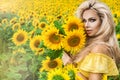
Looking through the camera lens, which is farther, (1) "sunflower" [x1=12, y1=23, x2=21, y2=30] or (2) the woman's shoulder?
(1) "sunflower" [x1=12, y1=23, x2=21, y2=30]

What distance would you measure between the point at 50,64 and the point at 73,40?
0.16 m

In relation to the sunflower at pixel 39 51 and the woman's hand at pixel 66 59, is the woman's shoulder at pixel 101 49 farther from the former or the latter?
the sunflower at pixel 39 51

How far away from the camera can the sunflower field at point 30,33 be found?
282cm

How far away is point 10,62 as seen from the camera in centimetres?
286

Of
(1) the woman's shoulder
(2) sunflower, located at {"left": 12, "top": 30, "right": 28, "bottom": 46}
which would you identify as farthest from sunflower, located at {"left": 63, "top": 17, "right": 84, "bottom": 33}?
(2) sunflower, located at {"left": 12, "top": 30, "right": 28, "bottom": 46}

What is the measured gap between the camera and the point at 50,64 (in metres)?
2.82

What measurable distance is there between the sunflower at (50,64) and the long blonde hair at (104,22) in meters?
0.19

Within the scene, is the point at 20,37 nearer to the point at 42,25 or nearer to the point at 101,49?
the point at 42,25

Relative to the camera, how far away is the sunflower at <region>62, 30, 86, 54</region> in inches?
108

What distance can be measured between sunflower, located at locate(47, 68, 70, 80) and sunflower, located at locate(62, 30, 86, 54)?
10 centimetres

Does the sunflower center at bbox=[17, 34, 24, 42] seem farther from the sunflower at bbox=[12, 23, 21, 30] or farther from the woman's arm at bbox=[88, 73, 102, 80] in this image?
the woman's arm at bbox=[88, 73, 102, 80]

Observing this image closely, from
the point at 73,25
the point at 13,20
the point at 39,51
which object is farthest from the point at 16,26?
the point at 73,25

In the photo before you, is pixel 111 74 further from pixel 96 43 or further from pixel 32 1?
pixel 32 1

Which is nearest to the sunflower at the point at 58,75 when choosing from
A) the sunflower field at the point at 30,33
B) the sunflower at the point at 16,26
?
the sunflower field at the point at 30,33
